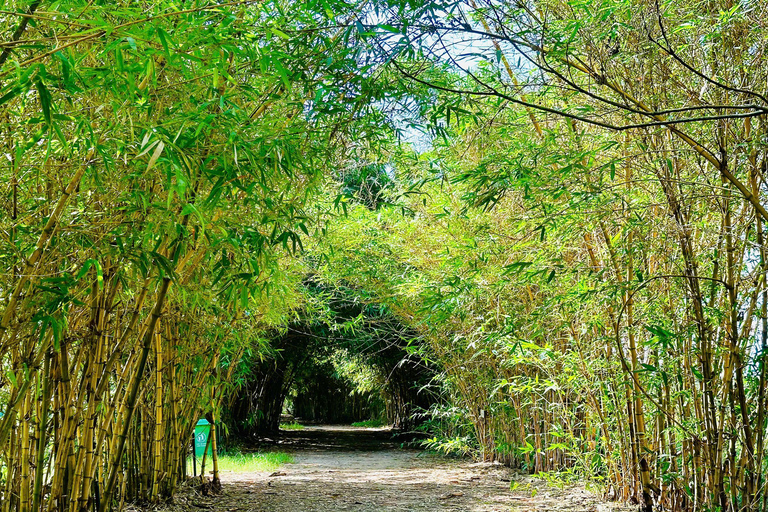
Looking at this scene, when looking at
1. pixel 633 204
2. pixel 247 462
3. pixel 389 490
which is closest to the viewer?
pixel 633 204

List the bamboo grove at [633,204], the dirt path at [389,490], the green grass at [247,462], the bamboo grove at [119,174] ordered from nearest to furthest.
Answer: the bamboo grove at [119,174], the bamboo grove at [633,204], the dirt path at [389,490], the green grass at [247,462]

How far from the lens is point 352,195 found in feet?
9.79

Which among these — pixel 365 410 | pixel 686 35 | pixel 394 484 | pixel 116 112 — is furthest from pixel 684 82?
pixel 365 410

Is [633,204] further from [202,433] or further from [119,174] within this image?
[202,433]

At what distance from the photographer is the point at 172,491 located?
416cm

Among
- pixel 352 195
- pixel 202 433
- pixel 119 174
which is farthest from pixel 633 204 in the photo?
pixel 202 433

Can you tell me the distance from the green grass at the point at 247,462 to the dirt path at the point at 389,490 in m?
0.19

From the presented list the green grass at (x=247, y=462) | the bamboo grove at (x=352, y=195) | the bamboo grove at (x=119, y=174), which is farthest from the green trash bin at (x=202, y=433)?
the bamboo grove at (x=119, y=174)

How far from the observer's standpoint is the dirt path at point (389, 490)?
4426mm

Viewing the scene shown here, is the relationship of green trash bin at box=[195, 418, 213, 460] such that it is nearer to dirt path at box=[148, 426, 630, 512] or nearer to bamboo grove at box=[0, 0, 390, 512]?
dirt path at box=[148, 426, 630, 512]

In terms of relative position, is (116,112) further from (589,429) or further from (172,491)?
(589,429)

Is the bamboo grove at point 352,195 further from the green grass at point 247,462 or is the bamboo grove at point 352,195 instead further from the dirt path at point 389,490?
the green grass at point 247,462

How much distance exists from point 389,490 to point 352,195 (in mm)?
3453

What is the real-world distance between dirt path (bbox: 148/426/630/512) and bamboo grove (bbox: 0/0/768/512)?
521 mm
